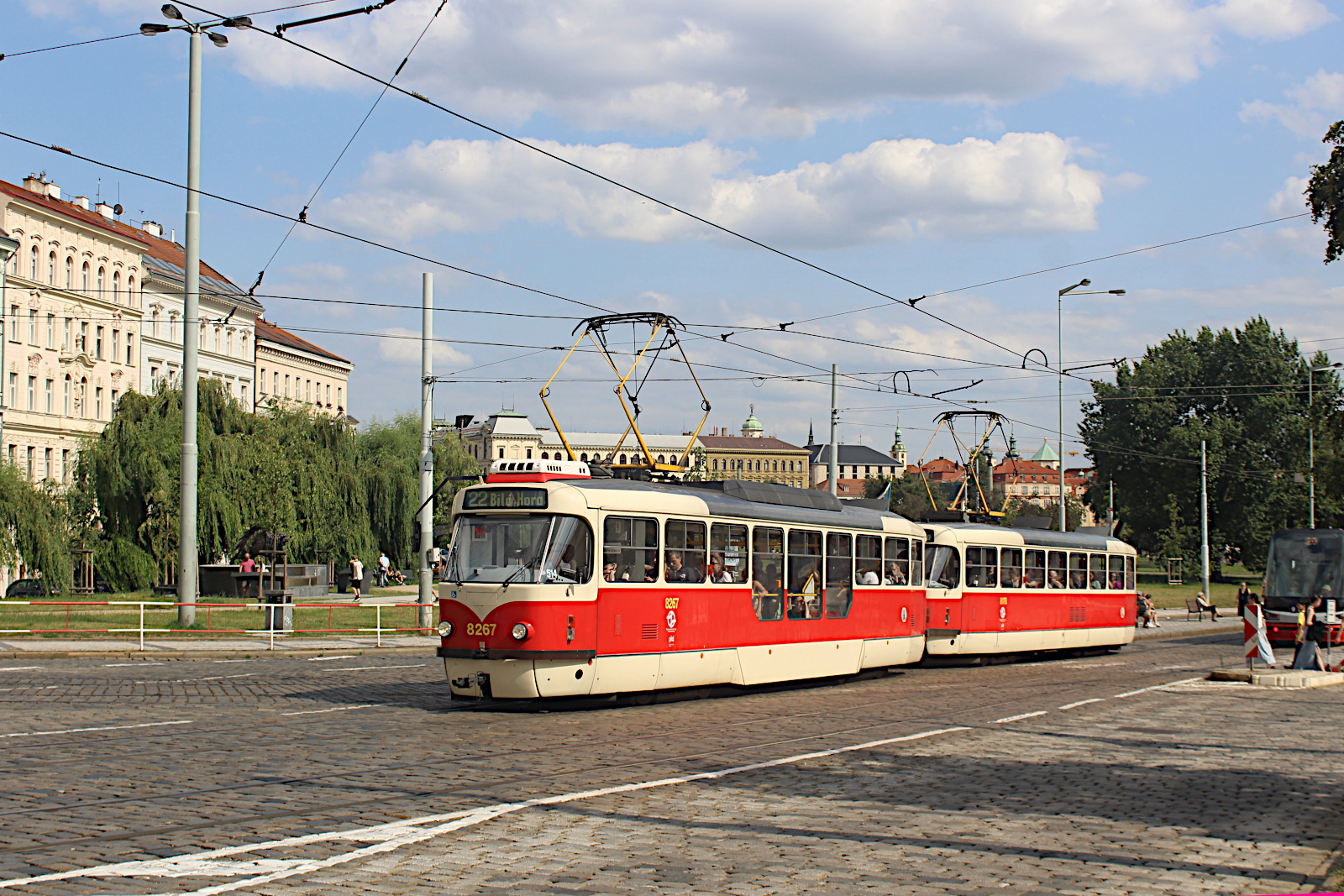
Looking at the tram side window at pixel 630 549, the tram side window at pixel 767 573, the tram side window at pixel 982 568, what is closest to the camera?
the tram side window at pixel 630 549

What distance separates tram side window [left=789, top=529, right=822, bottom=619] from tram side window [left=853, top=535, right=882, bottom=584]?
125cm

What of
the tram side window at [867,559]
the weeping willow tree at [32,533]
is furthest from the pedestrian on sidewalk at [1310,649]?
the weeping willow tree at [32,533]

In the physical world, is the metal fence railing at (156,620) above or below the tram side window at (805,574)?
below

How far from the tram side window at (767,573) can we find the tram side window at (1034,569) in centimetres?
1046

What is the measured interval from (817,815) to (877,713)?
22.7 feet

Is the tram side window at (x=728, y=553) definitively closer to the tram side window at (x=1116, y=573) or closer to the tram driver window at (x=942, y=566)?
the tram driver window at (x=942, y=566)

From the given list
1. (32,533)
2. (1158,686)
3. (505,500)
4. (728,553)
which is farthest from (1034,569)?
(32,533)

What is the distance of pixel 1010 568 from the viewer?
87.7 feet

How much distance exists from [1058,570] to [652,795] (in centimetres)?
2106

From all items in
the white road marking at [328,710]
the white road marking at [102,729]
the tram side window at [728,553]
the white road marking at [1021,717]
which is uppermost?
the tram side window at [728,553]

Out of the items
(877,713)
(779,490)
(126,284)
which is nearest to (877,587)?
(779,490)

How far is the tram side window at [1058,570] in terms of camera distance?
28.4 metres

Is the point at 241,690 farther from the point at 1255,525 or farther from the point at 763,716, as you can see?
the point at 1255,525

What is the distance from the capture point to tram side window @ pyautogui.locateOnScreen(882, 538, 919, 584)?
839 inches
